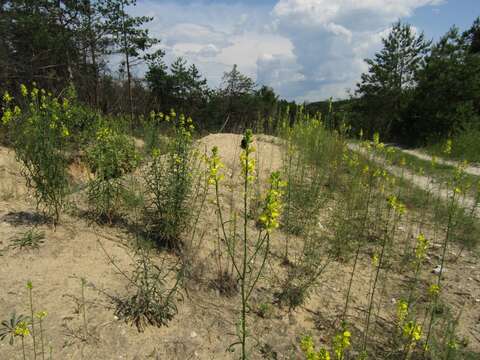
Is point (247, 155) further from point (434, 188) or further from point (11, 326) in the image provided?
point (434, 188)

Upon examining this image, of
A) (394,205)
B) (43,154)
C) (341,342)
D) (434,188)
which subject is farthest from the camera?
(434,188)

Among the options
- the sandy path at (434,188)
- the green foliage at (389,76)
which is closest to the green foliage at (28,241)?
the sandy path at (434,188)

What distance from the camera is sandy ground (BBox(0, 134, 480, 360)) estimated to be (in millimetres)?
2162

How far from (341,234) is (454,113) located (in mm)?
11307

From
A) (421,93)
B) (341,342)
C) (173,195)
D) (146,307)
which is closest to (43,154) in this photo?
(173,195)

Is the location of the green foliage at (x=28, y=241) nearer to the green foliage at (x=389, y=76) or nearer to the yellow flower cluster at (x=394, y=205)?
the yellow flower cluster at (x=394, y=205)

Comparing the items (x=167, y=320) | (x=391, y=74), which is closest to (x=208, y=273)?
(x=167, y=320)

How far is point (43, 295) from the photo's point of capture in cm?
235

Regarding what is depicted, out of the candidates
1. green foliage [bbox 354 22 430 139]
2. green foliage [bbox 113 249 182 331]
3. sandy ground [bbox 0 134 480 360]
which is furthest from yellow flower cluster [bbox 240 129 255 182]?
green foliage [bbox 354 22 430 139]

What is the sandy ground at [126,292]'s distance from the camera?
7.09 ft

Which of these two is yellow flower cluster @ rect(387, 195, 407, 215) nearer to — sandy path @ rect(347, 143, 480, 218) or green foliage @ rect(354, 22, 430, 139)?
→ sandy path @ rect(347, 143, 480, 218)

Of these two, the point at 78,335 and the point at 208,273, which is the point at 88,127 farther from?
the point at 78,335

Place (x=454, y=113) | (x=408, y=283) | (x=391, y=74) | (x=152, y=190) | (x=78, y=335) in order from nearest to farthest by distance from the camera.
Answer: (x=78, y=335) → (x=152, y=190) → (x=408, y=283) → (x=454, y=113) → (x=391, y=74)

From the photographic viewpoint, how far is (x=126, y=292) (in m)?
2.56
